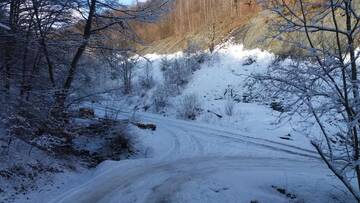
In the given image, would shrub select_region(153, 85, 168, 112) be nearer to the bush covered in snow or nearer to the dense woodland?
the bush covered in snow

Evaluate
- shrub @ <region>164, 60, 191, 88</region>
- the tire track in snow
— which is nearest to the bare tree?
the tire track in snow

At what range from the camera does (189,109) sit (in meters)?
28.1

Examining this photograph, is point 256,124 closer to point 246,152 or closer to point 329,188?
point 246,152

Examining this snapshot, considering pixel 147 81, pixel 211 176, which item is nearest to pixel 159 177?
pixel 211 176

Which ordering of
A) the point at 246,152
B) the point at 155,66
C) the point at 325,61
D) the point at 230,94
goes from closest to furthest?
1. the point at 325,61
2. the point at 246,152
3. the point at 230,94
4. the point at 155,66

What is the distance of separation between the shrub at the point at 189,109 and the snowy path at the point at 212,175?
371 inches

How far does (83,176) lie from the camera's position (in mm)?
12852

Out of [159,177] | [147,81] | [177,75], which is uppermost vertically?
[177,75]

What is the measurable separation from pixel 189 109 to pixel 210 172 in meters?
15.8

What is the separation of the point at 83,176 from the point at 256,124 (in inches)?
454

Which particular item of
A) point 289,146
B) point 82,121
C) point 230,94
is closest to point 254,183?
point 289,146

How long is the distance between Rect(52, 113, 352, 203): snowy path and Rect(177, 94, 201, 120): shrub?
9.41 m

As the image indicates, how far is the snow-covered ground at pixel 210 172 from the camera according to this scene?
399 inches

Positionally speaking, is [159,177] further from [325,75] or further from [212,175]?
[325,75]
